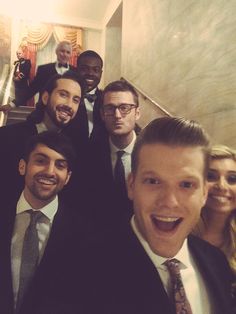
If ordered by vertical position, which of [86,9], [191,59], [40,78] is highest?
[86,9]

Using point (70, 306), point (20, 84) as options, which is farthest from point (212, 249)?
point (20, 84)

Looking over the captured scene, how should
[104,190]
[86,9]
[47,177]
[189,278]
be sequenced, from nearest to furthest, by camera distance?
[189,278]
[47,177]
[104,190]
[86,9]

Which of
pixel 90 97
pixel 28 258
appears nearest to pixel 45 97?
pixel 90 97

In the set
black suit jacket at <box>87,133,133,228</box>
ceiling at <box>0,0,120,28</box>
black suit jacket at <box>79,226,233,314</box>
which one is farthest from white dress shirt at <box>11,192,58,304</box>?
ceiling at <box>0,0,120,28</box>

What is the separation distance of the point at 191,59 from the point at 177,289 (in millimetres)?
3645

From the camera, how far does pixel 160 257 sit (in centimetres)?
120

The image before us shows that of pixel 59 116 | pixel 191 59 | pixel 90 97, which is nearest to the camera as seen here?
pixel 59 116

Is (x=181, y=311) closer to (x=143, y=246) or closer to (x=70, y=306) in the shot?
(x=143, y=246)

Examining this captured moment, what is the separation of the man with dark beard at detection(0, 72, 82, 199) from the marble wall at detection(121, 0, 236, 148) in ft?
5.06

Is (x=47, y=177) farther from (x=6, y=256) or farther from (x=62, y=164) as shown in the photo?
(x=6, y=256)

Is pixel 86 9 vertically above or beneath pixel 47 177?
above

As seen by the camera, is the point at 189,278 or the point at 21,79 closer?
the point at 189,278

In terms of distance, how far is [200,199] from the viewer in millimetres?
1186

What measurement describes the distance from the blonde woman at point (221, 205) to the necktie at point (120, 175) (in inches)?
21.9
